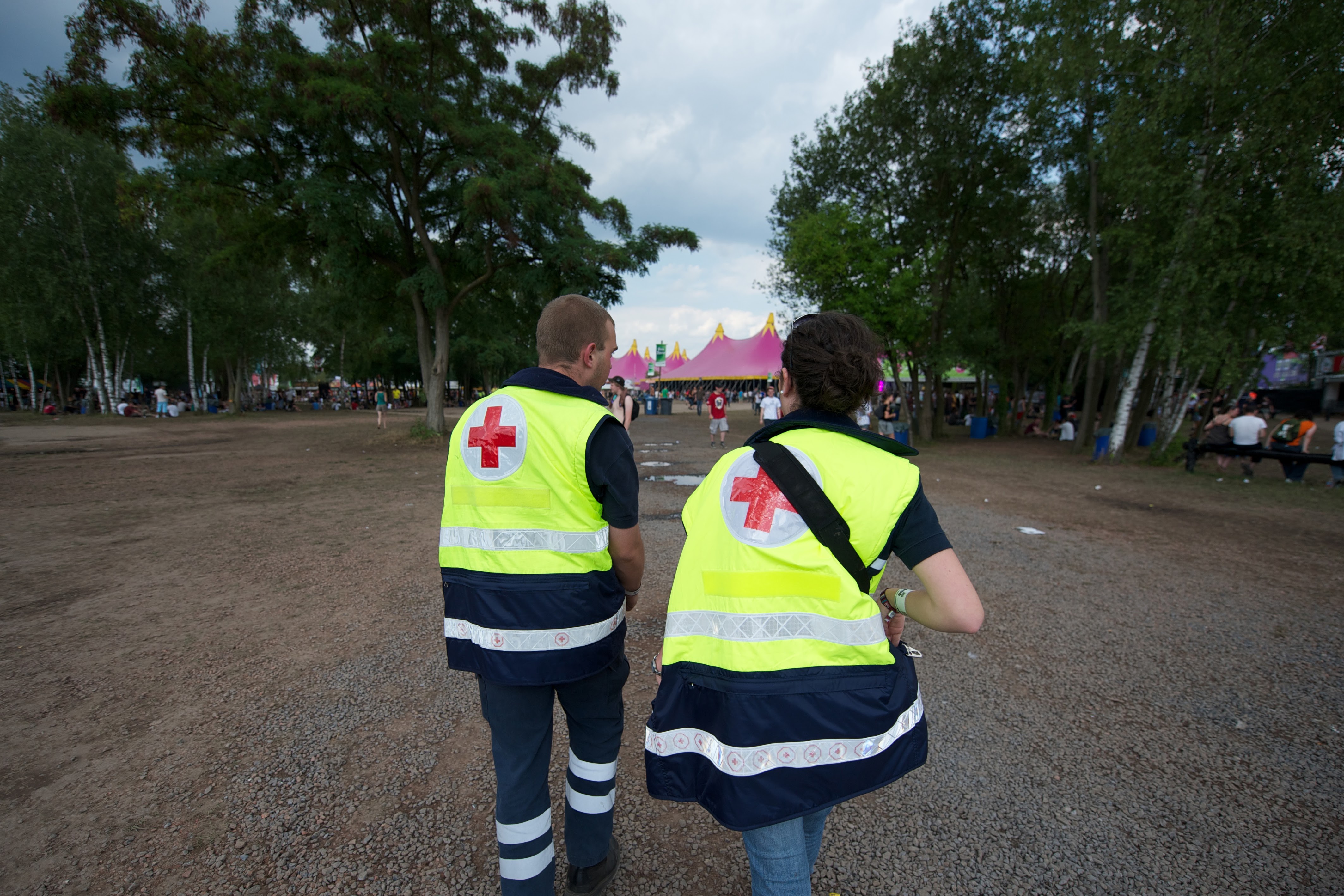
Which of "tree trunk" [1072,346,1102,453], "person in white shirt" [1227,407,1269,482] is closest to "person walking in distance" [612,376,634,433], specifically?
"person in white shirt" [1227,407,1269,482]

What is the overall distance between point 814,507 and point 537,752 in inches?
47.6

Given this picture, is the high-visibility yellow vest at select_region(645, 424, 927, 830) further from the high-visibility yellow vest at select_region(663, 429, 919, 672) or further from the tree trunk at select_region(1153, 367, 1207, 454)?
the tree trunk at select_region(1153, 367, 1207, 454)

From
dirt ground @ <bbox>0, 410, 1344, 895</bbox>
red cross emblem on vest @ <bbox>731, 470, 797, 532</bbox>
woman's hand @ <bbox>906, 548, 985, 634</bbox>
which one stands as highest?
red cross emblem on vest @ <bbox>731, 470, 797, 532</bbox>

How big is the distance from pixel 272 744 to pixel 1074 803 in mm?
3838

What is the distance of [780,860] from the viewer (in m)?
1.36

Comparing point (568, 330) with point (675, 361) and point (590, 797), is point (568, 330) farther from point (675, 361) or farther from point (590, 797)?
point (675, 361)

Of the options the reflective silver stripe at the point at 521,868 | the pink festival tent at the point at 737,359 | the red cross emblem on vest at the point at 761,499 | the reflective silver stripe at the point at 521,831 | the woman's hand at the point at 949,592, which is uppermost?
the pink festival tent at the point at 737,359

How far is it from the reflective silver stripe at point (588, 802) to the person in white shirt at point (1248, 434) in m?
15.6

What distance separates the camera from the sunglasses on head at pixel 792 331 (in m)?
1.46

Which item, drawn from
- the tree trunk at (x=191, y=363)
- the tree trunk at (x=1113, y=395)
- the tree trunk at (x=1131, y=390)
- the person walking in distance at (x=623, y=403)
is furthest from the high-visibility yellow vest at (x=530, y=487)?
the tree trunk at (x=191, y=363)

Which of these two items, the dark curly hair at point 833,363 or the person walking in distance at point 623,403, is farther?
the person walking in distance at point 623,403

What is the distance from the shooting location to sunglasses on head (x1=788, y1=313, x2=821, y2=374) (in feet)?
4.80

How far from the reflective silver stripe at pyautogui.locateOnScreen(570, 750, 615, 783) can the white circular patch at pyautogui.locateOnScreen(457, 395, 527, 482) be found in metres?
1.00

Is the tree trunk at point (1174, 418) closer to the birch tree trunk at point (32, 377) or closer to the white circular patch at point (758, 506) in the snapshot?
the white circular patch at point (758, 506)
